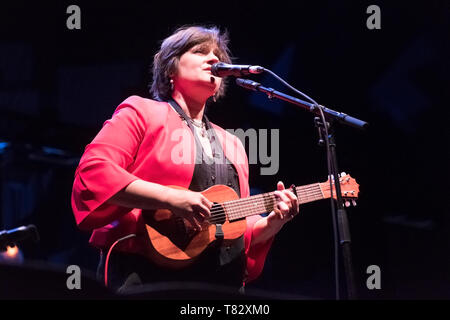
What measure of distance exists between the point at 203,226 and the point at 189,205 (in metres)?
0.20

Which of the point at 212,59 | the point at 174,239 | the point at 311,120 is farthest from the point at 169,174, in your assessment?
the point at 311,120

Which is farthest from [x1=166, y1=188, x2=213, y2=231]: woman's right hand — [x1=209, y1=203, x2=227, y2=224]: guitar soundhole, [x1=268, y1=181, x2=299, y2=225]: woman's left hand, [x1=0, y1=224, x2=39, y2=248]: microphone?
[x1=0, y1=224, x2=39, y2=248]: microphone

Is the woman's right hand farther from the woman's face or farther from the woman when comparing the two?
the woman's face

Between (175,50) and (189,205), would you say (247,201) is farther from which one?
(175,50)

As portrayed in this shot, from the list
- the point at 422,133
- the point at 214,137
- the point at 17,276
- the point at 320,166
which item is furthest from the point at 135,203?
the point at 422,133

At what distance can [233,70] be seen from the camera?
8.03ft

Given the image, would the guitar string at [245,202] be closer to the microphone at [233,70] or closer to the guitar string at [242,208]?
the guitar string at [242,208]

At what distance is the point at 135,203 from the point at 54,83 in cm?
204

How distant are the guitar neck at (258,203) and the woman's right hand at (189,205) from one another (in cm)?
24

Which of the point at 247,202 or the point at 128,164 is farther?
the point at 247,202

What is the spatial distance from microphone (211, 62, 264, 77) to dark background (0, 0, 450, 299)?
1.52 metres

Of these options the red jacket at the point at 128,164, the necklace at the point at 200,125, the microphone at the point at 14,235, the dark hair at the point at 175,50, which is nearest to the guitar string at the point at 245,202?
the red jacket at the point at 128,164

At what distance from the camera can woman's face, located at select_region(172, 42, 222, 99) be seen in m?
2.65

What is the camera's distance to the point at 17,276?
988 mm
